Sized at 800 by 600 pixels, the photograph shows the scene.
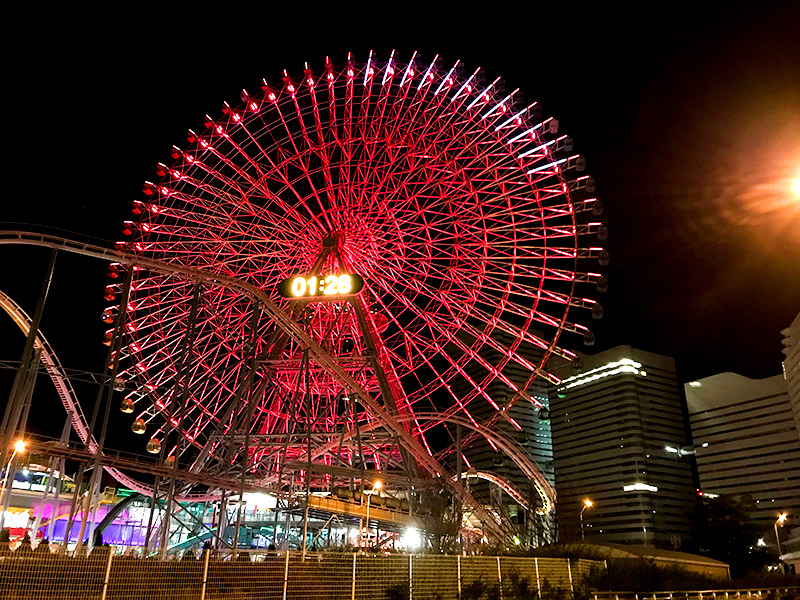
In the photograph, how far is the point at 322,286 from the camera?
23.9 meters

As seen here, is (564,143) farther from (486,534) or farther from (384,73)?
(486,534)

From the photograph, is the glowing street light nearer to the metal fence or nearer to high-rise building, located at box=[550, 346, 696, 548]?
the metal fence

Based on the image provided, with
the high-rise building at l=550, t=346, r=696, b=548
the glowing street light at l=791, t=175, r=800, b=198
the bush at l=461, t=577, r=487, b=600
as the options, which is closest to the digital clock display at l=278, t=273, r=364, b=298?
the bush at l=461, t=577, r=487, b=600

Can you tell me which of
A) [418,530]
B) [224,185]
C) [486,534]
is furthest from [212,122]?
[486,534]

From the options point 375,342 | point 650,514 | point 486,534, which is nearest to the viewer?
point 375,342

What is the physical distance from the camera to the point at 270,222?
91.6ft

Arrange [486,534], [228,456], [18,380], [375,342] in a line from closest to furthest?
[18,380]
[228,456]
[375,342]
[486,534]

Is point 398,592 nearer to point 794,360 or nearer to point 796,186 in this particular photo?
point 796,186

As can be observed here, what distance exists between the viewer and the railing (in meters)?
16.2

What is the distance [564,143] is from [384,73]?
823 centimetres

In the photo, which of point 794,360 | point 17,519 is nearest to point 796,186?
point 17,519

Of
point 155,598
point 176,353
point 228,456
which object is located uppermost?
point 176,353

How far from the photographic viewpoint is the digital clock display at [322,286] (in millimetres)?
23375

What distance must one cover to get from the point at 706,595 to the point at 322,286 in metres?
15.4
